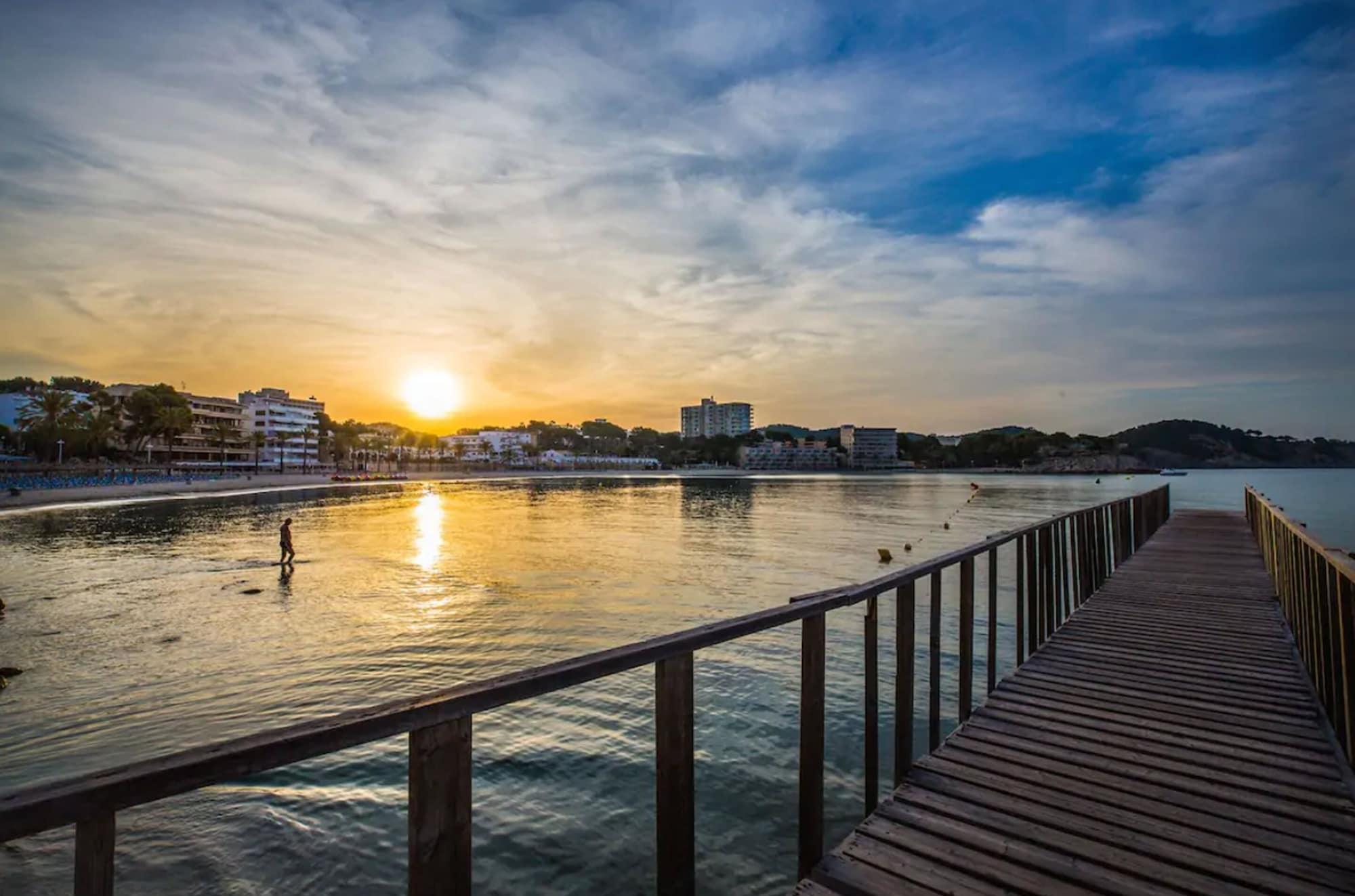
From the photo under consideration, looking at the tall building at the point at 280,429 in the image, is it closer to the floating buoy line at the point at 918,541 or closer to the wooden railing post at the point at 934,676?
the floating buoy line at the point at 918,541

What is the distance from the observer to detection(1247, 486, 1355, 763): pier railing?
4.44 meters

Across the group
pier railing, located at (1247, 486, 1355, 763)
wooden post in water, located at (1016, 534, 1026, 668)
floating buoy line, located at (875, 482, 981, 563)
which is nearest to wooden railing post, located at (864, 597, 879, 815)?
pier railing, located at (1247, 486, 1355, 763)

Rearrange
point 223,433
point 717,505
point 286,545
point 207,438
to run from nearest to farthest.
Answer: point 286,545
point 717,505
point 223,433
point 207,438

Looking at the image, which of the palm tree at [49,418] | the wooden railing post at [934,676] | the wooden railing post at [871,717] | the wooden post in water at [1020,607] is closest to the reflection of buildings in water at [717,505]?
the wooden post in water at [1020,607]

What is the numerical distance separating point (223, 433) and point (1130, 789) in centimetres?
12571

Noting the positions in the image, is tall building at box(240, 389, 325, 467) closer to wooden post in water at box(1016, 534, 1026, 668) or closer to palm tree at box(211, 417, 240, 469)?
palm tree at box(211, 417, 240, 469)

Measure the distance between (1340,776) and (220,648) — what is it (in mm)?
15234

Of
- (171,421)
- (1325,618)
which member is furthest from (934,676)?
(171,421)

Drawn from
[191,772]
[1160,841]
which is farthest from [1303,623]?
[191,772]

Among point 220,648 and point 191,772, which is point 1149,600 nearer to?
point 191,772

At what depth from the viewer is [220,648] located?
12.4 metres

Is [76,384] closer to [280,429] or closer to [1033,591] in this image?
[280,429]

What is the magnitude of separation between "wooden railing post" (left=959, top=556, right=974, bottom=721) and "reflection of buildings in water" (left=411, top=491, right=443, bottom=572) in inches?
767

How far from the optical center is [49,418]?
84500 mm
